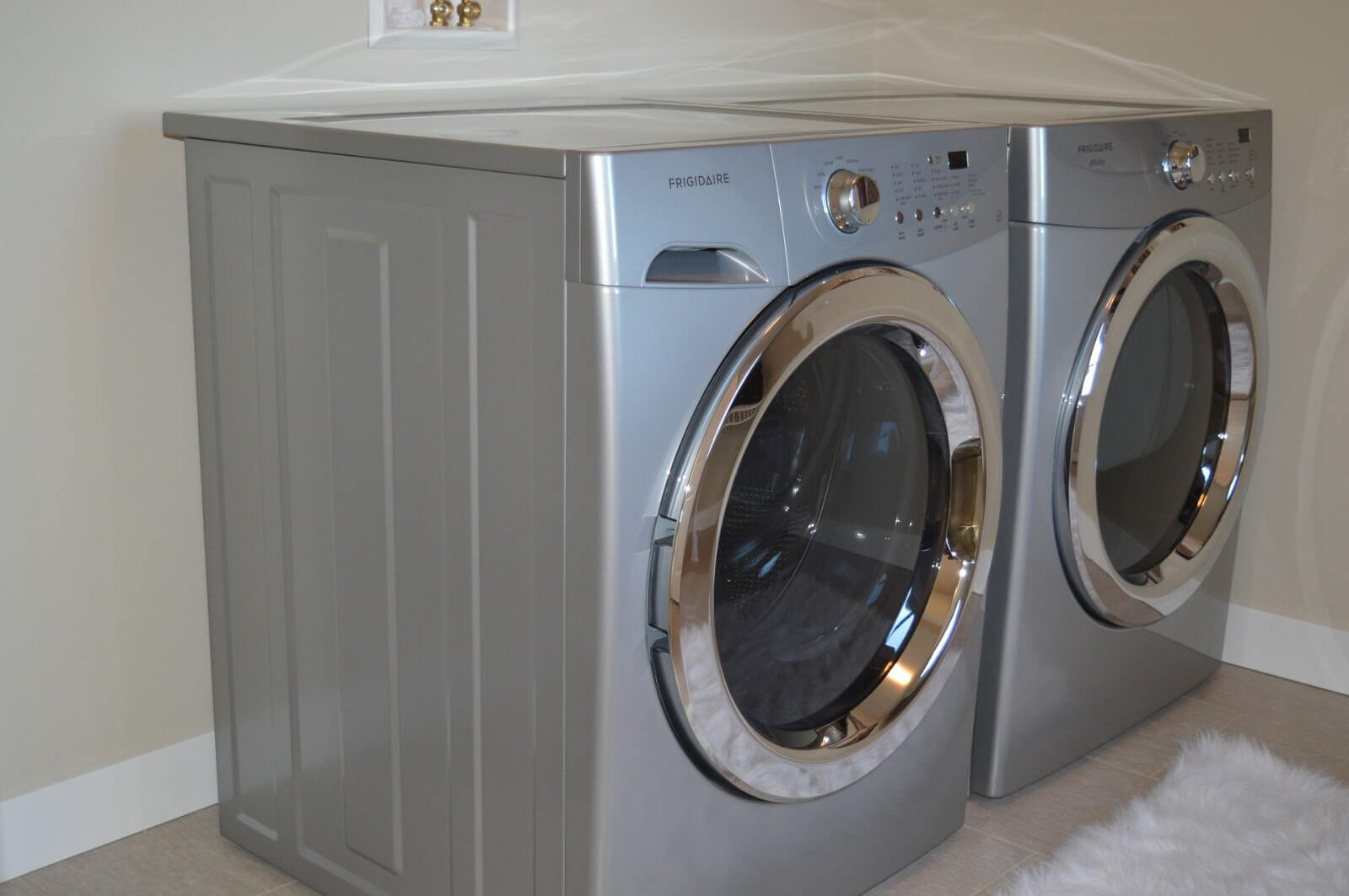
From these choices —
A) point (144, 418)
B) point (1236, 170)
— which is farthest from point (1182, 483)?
point (144, 418)

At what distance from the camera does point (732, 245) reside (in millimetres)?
1173

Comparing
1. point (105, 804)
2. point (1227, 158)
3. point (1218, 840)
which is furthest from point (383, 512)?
point (1227, 158)

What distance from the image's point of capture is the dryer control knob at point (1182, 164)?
175 cm

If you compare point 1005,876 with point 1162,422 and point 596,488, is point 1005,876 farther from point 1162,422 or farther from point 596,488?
point 596,488

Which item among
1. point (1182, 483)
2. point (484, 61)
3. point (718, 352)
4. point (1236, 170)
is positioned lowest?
point (1182, 483)

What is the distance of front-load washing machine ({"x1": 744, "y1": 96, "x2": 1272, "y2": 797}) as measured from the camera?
1611mm

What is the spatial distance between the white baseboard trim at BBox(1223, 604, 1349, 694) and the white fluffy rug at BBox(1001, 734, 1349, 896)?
388 mm

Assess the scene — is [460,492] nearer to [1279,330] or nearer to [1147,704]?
[1147,704]

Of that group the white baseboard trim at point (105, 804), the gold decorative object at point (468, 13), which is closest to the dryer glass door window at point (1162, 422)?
the gold decorative object at point (468, 13)

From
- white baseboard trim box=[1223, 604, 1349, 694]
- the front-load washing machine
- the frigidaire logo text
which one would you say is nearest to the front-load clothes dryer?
the frigidaire logo text

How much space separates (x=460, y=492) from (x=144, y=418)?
1.82 feet

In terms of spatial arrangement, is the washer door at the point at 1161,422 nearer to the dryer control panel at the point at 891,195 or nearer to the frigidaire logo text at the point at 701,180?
the dryer control panel at the point at 891,195

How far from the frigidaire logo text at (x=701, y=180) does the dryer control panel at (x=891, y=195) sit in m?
0.07

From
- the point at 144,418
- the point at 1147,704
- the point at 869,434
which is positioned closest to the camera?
the point at 869,434
